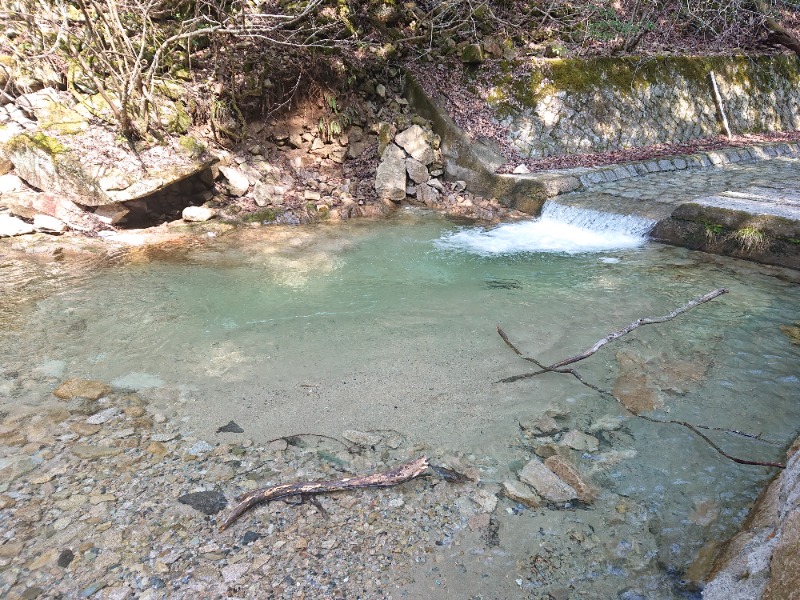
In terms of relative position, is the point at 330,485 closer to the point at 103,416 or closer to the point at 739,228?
the point at 103,416

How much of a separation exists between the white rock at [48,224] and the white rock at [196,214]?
5.21ft

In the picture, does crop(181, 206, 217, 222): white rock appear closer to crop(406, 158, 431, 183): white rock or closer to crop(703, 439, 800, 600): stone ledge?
crop(406, 158, 431, 183): white rock

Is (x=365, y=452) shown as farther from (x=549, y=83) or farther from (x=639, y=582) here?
(x=549, y=83)

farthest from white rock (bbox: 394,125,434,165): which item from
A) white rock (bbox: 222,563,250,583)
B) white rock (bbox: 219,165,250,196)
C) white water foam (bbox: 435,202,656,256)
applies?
white rock (bbox: 222,563,250,583)

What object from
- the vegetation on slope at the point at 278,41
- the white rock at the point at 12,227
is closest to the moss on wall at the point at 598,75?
the vegetation on slope at the point at 278,41

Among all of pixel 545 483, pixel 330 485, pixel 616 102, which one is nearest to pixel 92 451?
pixel 330 485

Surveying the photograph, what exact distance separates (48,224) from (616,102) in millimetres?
10218

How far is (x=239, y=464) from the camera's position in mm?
2996

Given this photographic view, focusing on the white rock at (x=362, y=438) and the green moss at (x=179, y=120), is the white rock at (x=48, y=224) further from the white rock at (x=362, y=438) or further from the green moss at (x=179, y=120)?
the white rock at (x=362, y=438)

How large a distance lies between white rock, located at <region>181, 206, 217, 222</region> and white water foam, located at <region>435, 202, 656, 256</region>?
361cm

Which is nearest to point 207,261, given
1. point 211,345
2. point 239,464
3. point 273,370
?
point 211,345

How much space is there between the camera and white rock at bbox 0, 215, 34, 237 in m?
6.66

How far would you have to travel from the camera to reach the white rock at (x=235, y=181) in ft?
27.6

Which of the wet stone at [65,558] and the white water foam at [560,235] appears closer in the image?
the wet stone at [65,558]
